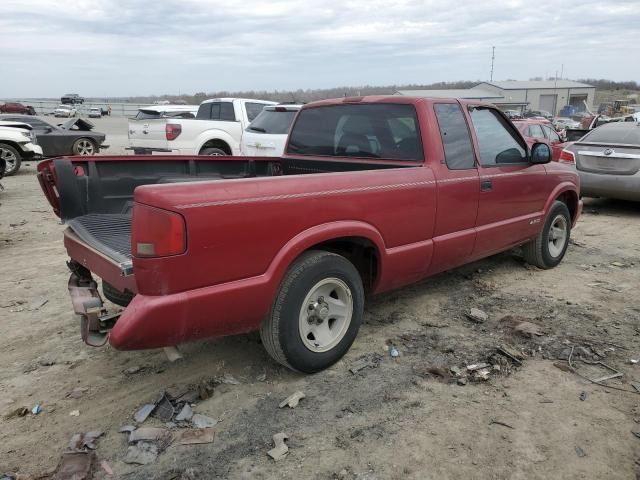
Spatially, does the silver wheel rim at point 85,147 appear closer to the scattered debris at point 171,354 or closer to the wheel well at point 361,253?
the wheel well at point 361,253

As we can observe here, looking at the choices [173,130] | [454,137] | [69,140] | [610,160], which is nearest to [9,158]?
[69,140]

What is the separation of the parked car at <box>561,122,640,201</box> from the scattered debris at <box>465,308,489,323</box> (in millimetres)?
5570

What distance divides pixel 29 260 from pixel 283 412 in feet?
14.6

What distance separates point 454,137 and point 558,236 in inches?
93.9

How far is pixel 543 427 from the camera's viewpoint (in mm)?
2846

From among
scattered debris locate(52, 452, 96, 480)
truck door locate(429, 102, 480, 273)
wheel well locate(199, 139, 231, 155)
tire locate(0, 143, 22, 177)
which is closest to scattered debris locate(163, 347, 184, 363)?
scattered debris locate(52, 452, 96, 480)

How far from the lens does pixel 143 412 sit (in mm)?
2994

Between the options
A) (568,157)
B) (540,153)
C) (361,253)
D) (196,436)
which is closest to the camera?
(196,436)

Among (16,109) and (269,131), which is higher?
(16,109)

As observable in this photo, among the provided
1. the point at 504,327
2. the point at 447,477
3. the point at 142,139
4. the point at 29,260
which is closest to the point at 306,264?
the point at 447,477

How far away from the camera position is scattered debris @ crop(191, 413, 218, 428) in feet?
9.49

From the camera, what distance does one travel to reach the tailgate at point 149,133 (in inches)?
439

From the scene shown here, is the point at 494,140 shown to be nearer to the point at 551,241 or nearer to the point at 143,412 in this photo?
the point at 551,241

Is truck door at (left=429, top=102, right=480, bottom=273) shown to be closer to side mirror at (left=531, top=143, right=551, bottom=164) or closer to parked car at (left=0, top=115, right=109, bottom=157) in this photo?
side mirror at (left=531, top=143, right=551, bottom=164)
